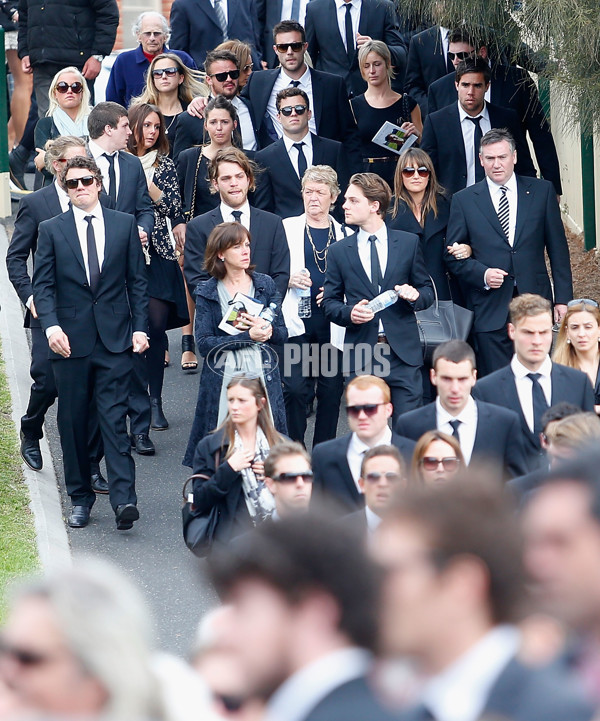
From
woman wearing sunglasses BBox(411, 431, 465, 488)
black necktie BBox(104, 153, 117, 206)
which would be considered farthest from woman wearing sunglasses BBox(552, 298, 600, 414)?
black necktie BBox(104, 153, 117, 206)

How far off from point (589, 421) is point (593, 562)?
313cm

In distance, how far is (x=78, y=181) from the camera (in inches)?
306

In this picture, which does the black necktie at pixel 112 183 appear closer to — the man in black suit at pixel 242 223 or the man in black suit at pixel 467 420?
the man in black suit at pixel 242 223

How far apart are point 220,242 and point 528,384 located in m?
1.94

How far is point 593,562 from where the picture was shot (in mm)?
2623

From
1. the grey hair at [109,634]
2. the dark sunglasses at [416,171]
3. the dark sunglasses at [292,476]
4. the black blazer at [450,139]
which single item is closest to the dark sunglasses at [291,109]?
the black blazer at [450,139]

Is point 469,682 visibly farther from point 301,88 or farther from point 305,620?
point 301,88

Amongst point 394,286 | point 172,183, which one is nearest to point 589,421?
point 394,286

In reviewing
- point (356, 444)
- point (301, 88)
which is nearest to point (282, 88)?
point (301, 88)

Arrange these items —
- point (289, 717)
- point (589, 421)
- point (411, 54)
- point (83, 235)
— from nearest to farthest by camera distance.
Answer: point (289, 717) → point (589, 421) → point (83, 235) → point (411, 54)

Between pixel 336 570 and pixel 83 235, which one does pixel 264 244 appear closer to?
pixel 83 235

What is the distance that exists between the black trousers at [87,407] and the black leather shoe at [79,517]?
33mm

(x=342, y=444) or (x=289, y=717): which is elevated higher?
(x=289, y=717)

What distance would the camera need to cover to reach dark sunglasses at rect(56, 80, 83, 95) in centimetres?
959
